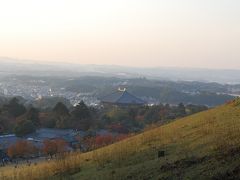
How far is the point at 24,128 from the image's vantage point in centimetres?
3538

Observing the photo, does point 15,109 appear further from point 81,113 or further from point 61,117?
point 81,113

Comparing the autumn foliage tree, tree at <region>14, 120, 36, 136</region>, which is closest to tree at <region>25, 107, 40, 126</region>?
tree at <region>14, 120, 36, 136</region>

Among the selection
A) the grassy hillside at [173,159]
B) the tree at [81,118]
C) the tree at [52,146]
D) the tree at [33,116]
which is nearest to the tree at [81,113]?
the tree at [81,118]

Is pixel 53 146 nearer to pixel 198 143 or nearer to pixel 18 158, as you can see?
pixel 18 158

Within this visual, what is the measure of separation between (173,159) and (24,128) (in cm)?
2763

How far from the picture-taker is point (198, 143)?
33.6 feet

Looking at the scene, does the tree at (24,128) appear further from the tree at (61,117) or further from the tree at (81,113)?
the tree at (81,113)

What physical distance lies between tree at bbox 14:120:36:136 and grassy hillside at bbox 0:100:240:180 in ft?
75.4

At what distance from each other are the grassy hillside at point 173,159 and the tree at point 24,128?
2297 cm

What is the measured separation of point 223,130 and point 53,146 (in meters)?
19.5

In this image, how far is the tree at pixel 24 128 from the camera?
35.1 m

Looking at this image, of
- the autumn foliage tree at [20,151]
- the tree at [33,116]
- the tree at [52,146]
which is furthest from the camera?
the tree at [33,116]

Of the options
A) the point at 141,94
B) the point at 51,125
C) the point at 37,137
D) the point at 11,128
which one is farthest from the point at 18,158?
the point at 141,94

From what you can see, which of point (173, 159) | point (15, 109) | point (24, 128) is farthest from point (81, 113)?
point (173, 159)
